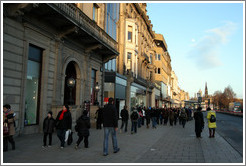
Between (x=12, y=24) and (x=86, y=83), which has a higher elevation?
(x=12, y=24)

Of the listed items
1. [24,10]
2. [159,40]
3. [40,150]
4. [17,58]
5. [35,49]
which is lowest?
[40,150]

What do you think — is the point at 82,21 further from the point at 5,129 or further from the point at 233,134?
the point at 233,134

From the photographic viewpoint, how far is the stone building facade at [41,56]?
33.9 ft

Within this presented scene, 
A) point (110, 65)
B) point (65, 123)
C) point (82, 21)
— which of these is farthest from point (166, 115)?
point (65, 123)

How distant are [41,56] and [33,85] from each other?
165 cm

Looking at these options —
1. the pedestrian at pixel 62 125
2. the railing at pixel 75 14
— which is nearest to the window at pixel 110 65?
the railing at pixel 75 14

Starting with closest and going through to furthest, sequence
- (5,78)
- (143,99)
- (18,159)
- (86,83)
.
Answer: (18,159), (5,78), (86,83), (143,99)

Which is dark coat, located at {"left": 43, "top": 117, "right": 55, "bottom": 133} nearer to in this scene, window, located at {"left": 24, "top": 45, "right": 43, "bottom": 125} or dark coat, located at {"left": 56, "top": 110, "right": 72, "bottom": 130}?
dark coat, located at {"left": 56, "top": 110, "right": 72, "bottom": 130}

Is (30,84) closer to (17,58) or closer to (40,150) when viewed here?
(17,58)

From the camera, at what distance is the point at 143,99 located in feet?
130

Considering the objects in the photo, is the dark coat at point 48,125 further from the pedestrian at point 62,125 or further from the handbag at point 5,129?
the handbag at point 5,129

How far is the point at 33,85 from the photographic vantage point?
12.5 meters

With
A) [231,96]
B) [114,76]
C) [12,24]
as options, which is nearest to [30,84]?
[12,24]

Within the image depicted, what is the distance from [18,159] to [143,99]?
110ft
